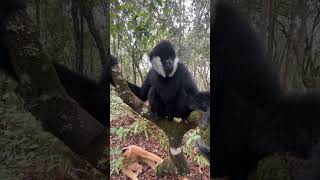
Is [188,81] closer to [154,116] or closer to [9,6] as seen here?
[154,116]

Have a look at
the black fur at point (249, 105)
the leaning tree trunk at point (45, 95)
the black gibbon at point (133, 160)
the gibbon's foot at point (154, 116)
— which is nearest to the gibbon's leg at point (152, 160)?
the black gibbon at point (133, 160)

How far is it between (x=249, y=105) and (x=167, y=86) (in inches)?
43.4

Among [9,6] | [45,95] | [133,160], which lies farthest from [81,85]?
[133,160]

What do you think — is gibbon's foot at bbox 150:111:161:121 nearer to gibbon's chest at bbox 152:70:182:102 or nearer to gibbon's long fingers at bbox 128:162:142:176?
gibbon's chest at bbox 152:70:182:102

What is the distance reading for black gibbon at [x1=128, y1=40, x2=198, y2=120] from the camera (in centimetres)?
223

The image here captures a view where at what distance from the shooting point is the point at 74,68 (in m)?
1.43

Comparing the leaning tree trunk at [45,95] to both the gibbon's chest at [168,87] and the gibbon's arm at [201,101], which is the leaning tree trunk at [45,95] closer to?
the gibbon's arm at [201,101]

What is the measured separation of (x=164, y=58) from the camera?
2.23 meters

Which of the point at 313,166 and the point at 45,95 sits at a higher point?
the point at 45,95

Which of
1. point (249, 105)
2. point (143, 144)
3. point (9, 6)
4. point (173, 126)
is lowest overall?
point (143, 144)

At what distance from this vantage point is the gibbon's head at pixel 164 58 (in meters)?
2.18

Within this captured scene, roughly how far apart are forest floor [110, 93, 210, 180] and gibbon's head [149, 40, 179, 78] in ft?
1.58

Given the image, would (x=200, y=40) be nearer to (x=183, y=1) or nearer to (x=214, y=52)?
(x=183, y=1)

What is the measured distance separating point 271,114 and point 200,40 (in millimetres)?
990
